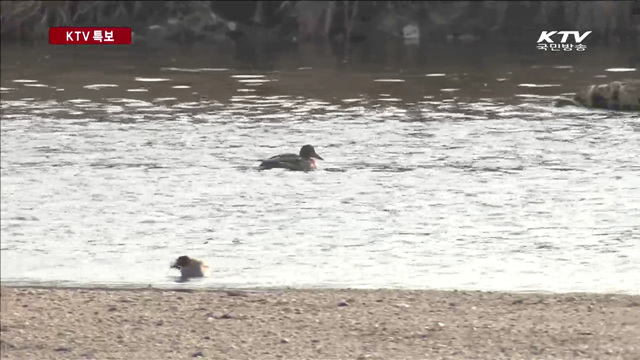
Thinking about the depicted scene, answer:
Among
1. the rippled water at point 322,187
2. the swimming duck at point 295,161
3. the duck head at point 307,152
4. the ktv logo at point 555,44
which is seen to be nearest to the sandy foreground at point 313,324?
the rippled water at point 322,187

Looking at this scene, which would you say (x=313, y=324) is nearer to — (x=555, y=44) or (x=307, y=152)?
(x=307, y=152)

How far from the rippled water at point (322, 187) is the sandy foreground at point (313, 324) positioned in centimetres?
68

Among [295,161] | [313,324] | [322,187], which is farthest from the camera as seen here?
[295,161]

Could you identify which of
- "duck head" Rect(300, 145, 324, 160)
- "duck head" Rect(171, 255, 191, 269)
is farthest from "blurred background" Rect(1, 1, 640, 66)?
"duck head" Rect(171, 255, 191, 269)

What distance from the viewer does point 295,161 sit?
52.7 feet

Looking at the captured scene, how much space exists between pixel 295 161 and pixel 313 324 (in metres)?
8.04

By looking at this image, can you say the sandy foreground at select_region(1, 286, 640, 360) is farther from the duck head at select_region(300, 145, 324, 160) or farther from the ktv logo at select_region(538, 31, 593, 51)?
the duck head at select_region(300, 145, 324, 160)

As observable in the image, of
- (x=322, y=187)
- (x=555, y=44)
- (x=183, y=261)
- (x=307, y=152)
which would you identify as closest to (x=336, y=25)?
(x=555, y=44)

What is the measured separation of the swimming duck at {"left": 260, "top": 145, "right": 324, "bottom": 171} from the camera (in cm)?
1596

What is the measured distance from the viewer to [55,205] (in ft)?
41.8

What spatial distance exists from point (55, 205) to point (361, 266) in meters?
3.47

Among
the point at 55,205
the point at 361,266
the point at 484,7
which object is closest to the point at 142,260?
the point at 361,266

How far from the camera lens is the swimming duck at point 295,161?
15961 mm

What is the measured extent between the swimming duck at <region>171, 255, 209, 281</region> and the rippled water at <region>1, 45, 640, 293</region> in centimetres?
11
